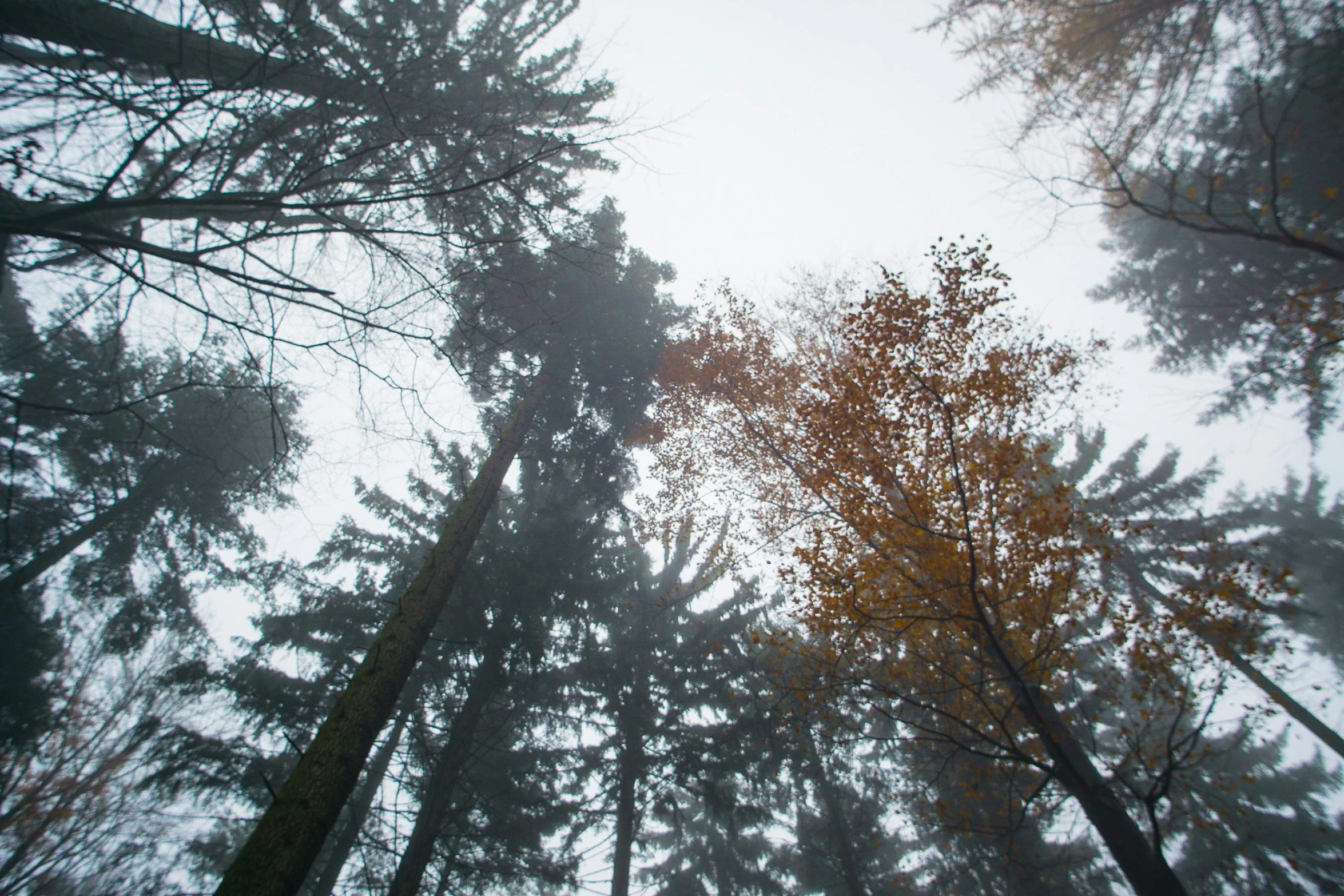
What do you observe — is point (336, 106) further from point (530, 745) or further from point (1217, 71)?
point (530, 745)

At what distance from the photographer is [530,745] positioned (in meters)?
8.96

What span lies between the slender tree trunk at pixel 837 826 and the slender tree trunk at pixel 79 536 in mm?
12119

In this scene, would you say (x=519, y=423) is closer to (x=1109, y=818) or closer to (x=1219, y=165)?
(x=1109, y=818)

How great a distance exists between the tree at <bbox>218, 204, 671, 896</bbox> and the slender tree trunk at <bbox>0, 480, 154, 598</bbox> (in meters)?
6.52

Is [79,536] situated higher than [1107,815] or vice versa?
[79,536]

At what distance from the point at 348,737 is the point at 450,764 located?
8.37ft

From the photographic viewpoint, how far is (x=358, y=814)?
935 centimetres

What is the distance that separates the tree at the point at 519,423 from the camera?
3.41 meters

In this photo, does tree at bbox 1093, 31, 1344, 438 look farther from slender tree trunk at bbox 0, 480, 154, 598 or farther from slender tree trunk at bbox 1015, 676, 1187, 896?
slender tree trunk at bbox 0, 480, 154, 598

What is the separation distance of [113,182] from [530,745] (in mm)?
9295

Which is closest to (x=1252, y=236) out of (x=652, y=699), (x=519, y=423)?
(x=519, y=423)

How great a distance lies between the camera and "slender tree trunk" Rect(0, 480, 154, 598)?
848 centimetres

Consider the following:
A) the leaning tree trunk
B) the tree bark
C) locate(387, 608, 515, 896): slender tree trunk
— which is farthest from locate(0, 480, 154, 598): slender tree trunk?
the leaning tree trunk

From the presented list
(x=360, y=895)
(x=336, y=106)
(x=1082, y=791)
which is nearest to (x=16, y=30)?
(x=336, y=106)
